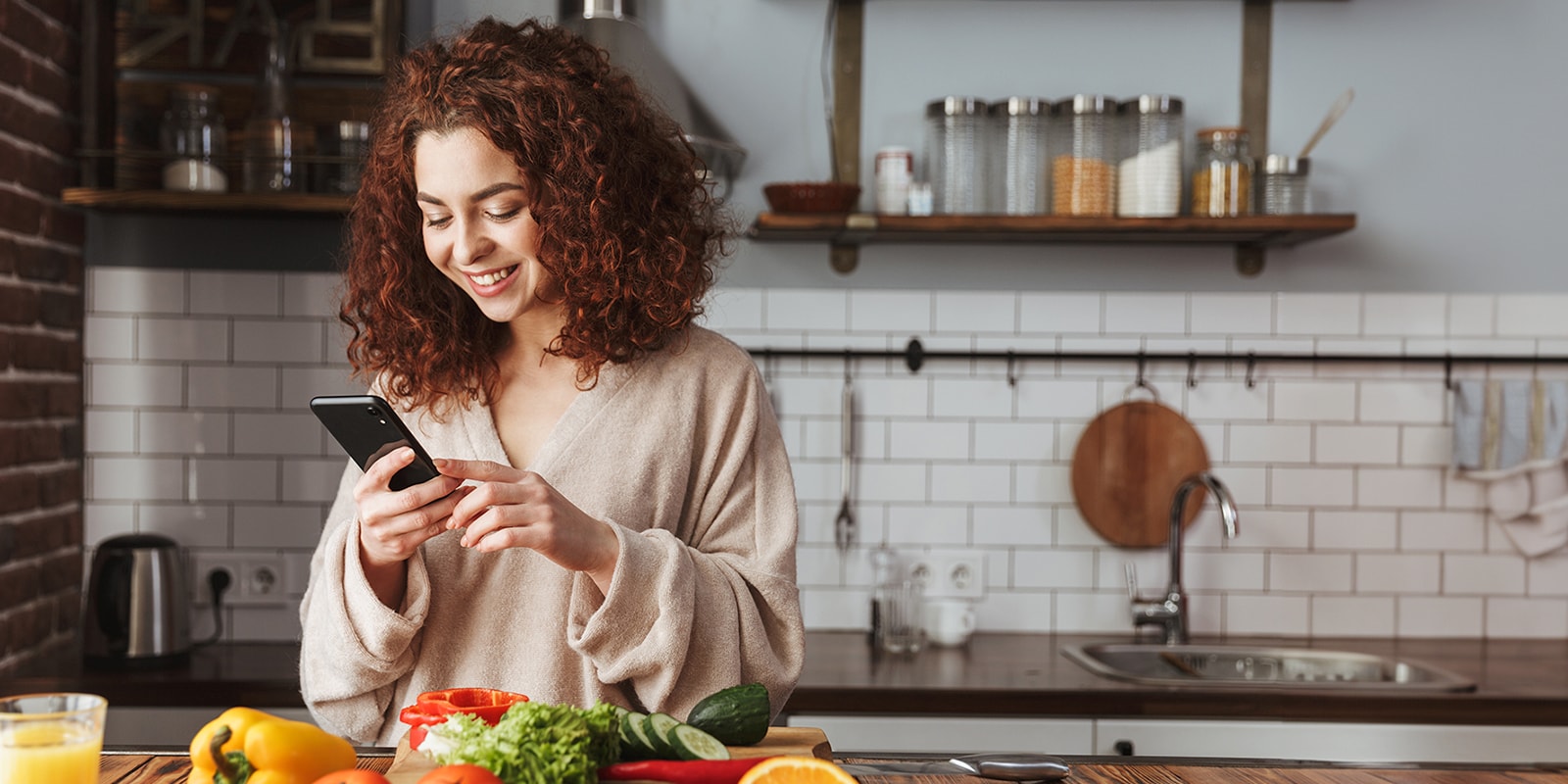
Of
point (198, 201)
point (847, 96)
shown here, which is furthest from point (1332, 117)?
point (198, 201)

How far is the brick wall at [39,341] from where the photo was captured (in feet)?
7.39

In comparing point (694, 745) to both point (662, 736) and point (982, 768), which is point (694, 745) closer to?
point (662, 736)

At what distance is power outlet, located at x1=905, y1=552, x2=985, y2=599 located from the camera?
108 inches

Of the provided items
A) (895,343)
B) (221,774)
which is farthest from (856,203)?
(221,774)

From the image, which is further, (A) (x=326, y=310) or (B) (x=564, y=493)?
(A) (x=326, y=310)

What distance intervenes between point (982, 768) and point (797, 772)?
0.26 metres

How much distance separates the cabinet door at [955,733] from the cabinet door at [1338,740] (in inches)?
2.4

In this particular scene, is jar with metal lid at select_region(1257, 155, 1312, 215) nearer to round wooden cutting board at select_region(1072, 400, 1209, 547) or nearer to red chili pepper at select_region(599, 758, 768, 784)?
round wooden cutting board at select_region(1072, 400, 1209, 547)

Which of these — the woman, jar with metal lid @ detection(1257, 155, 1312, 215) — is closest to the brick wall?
the woman

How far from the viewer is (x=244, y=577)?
2664 mm

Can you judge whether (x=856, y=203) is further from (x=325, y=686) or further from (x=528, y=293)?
(x=325, y=686)

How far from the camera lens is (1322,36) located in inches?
109

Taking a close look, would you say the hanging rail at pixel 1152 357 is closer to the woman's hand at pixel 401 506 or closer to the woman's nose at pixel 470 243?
the woman's nose at pixel 470 243

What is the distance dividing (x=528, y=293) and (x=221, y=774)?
24.0 inches
